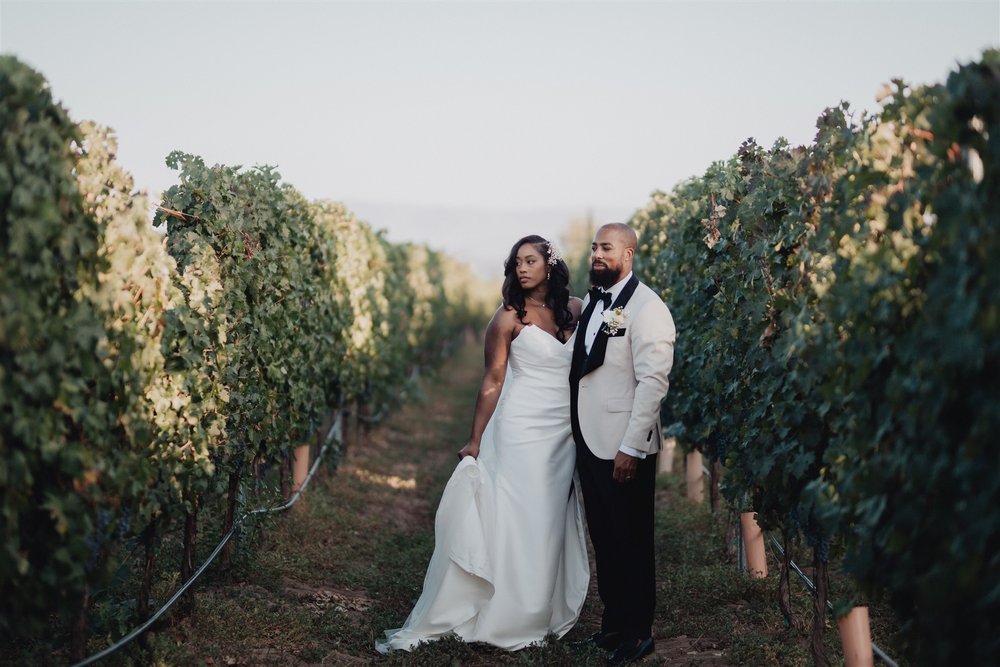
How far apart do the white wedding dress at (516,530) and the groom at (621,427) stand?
19 cm

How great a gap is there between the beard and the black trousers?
1.01 meters

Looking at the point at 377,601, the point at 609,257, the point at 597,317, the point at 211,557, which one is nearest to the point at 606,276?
the point at 609,257

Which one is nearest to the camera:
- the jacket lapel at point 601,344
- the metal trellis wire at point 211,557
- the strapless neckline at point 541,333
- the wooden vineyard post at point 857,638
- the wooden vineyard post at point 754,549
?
the metal trellis wire at point 211,557

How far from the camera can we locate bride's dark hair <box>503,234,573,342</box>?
6.06 metres

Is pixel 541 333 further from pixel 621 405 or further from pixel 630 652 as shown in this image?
pixel 630 652

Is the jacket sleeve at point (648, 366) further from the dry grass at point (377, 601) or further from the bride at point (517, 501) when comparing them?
the dry grass at point (377, 601)

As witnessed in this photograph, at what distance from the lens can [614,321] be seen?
18.2 feet

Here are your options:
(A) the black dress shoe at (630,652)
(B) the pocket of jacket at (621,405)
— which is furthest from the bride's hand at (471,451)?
(A) the black dress shoe at (630,652)

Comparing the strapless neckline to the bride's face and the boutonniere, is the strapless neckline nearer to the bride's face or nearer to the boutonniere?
the bride's face

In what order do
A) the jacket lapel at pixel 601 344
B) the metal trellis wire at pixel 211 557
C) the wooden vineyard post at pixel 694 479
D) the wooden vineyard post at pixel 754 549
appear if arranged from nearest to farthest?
the metal trellis wire at pixel 211 557 < the jacket lapel at pixel 601 344 < the wooden vineyard post at pixel 754 549 < the wooden vineyard post at pixel 694 479

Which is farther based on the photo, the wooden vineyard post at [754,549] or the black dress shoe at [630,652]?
the wooden vineyard post at [754,549]

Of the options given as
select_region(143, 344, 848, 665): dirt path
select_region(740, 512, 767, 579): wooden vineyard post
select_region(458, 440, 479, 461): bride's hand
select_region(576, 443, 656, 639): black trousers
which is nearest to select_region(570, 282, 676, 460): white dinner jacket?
select_region(576, 443, 656, 639): black trousers

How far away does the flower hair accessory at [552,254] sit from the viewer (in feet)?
20.2

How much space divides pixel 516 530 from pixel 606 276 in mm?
1649
